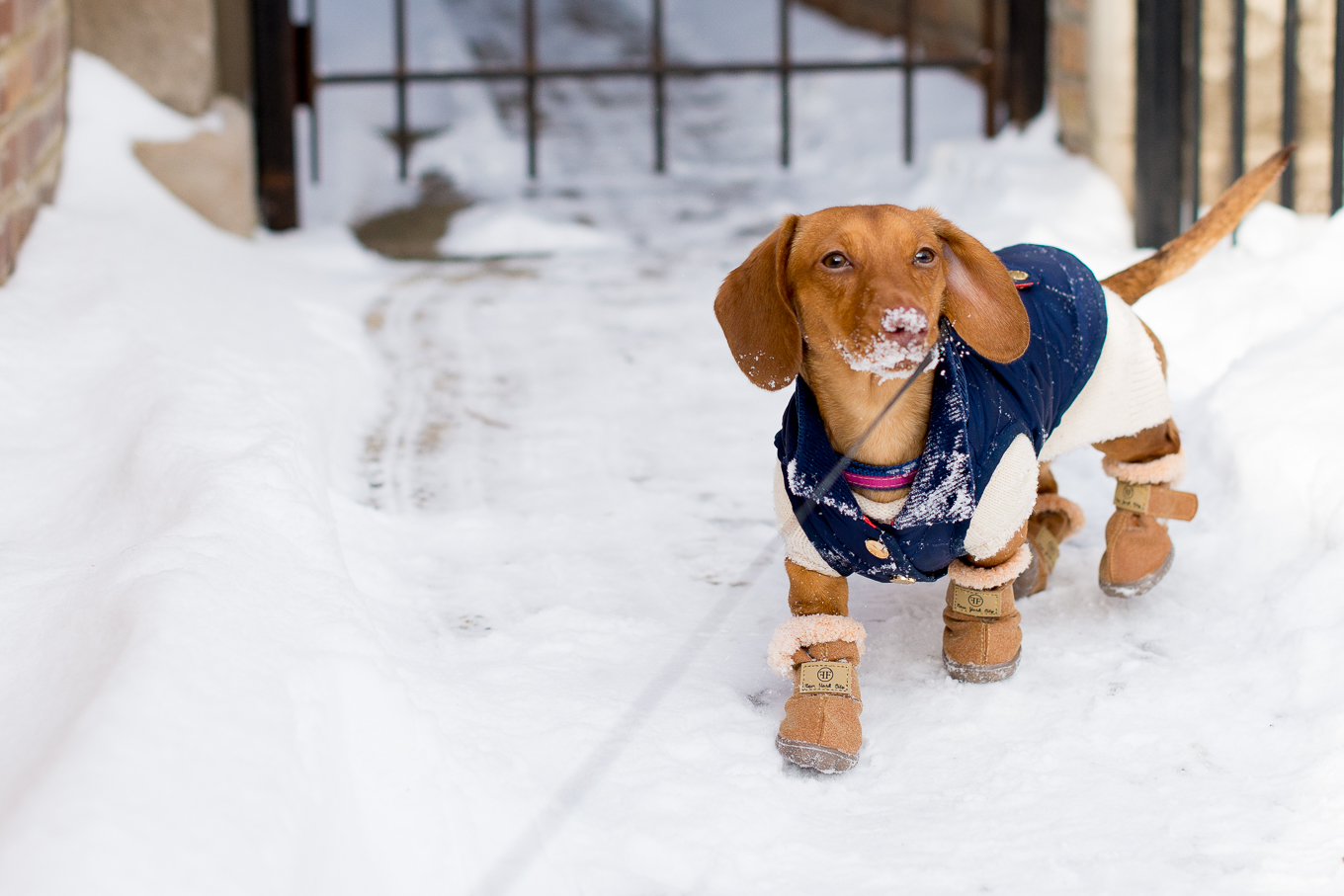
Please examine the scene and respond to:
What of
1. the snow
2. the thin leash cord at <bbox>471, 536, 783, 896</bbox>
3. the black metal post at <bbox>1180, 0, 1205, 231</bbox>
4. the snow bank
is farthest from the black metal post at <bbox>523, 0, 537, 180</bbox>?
the thin leash cord at <bbox>471, 536, 783, 896</bbox>

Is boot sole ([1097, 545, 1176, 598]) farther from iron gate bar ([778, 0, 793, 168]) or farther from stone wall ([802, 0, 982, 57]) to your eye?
stone wall ([802, 0, 982, 57])

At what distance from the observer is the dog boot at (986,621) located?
2256 mm

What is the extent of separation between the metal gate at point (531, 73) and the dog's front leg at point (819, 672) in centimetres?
403

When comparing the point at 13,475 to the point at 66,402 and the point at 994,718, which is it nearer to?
the point at 66,402

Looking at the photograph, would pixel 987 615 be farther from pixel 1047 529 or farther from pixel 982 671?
pixel 1047 529

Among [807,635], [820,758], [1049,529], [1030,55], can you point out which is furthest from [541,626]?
[1030,55]

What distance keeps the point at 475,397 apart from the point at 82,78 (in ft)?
6.27

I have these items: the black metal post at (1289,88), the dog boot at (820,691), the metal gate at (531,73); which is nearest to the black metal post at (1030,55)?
the metal gate at (531,73)

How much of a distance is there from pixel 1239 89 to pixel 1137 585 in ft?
7.71

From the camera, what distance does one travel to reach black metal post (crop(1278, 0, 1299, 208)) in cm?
392

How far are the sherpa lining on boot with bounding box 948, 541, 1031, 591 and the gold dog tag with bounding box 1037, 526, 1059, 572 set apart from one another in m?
0.41

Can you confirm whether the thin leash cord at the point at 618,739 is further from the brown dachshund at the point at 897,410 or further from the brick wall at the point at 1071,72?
the brick wall at the point at 1071,72

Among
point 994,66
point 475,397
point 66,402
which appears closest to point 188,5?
point 475,397

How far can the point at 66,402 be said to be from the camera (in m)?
2.92
